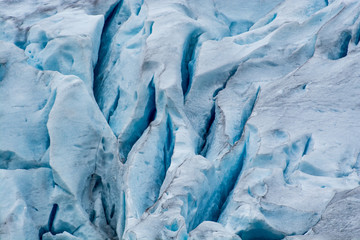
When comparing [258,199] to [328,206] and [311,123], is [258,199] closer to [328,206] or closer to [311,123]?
Result: [328,206]

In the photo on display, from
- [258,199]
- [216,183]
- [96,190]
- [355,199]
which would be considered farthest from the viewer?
[96,190]

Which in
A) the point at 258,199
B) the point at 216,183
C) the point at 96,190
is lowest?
the point at 96,190

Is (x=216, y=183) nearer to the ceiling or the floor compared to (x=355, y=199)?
nearer to the floor

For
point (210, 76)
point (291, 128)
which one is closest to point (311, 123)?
point (291, 128)

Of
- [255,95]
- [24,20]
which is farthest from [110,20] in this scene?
[255,95]

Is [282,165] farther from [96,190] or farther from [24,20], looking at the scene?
[24,20]

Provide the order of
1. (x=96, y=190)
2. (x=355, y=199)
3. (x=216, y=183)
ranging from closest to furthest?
(x=355, y=199) < (x=216, y=183) < (x=96, y=190)

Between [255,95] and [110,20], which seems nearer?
[255,95]
